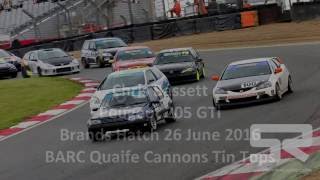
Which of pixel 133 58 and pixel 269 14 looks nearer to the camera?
pixel 133 58

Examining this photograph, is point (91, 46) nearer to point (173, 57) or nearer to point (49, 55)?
point (49, 55)

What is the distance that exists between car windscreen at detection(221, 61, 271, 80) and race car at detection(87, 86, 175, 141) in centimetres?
300

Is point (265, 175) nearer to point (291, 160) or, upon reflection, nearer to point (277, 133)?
point (291, 160)

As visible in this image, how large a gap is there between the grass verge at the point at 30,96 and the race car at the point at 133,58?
180 cm

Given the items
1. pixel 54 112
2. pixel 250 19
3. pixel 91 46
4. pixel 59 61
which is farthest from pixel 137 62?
pixel 250 19

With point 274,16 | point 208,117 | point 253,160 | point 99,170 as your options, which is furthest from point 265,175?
point 274,16

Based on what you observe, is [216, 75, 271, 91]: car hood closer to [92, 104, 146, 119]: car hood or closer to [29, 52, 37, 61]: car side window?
[92, 104, 146, 119]: car hood

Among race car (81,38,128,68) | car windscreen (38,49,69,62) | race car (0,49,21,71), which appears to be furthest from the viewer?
race car (0,49,21,71)

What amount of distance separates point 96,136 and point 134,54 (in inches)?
563

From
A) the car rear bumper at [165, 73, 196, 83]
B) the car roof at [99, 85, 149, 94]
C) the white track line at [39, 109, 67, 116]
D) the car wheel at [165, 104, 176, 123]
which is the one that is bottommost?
the white track line at [39, 109, 67, 116]

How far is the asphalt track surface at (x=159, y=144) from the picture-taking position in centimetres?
1044

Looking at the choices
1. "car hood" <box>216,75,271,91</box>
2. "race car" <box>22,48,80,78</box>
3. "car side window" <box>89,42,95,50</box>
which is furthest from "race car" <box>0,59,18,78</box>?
"car hood" <box>216,75,271,91</box>

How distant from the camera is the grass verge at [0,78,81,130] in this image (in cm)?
2103

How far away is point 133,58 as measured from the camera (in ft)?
93.8
